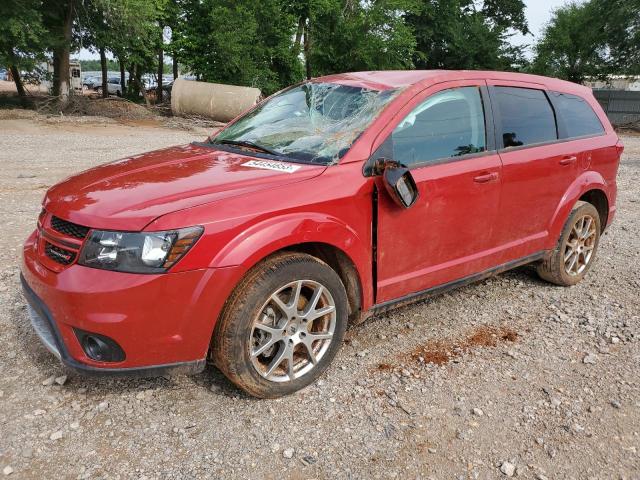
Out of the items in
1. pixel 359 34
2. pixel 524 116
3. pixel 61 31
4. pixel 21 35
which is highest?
pixel 359 34

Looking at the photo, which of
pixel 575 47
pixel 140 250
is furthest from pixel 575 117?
pixel 575 47

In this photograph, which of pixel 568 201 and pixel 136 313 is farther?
pixel 568 201

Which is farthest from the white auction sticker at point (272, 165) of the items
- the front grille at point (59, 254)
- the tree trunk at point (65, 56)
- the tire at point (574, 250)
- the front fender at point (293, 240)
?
the tree trunk at point (65, 56)

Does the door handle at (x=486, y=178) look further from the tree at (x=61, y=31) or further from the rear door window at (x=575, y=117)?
the tree at (x=61, y=31)

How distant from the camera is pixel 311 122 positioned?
3676 millimetres

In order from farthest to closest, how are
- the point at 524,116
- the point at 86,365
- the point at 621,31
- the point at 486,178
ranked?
the point at 621,31 → the point at 524,116 → the point at 486,178 → the point at 86,365

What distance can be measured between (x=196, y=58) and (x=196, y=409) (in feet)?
82.4

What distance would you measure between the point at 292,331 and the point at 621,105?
29.5 metres

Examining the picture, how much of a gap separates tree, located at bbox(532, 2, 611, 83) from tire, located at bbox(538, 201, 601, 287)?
95.3 ft

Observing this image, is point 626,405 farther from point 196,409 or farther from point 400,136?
point 196,409

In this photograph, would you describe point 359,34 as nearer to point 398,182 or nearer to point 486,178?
point 486,178

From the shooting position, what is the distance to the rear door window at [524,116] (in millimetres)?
4020

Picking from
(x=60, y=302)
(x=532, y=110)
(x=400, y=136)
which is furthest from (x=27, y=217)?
(x=532, y=110)

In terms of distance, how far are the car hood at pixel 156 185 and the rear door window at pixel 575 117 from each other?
245 centimetres
